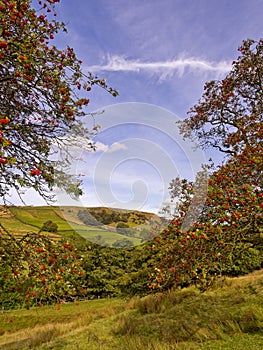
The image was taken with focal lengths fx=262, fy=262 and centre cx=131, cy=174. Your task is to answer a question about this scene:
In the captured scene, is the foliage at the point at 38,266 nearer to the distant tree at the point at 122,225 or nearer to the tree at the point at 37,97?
the tree at the point at 37,97

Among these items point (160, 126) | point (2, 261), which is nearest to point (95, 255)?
point (160, 126)

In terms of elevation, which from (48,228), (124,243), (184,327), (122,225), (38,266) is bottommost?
(184,327)

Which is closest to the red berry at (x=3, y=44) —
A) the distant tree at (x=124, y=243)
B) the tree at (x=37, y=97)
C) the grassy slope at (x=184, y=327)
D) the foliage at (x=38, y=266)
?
the tree at (x=37, y=97)

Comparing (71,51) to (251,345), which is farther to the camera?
(251,345)

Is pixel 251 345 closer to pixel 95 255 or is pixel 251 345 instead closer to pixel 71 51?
pixel 71 51

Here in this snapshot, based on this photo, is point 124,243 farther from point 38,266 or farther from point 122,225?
point 38,266

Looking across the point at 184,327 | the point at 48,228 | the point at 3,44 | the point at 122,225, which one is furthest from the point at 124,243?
the point at 3,44

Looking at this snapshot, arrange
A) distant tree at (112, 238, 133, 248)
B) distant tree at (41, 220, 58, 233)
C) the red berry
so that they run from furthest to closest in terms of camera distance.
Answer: distant tree at (112, 238, 133, 248)
distant tree at (41, 220, 58, 233)
the red berry

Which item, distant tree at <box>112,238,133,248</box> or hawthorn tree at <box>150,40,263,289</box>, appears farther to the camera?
distant tree at <box>112,238,133,248</box>

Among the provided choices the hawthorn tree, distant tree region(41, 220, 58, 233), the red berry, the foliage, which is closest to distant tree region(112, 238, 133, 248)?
distant tree region(41, 220, 58, 233)

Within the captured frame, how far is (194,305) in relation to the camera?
1031 cm

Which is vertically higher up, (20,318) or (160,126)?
(160,126)

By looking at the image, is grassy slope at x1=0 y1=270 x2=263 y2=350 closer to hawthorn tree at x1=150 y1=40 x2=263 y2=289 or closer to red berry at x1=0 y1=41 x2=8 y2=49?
hawthorn tree at x1=150 y1=40 x2=263 y2=289

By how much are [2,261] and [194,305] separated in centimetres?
784
